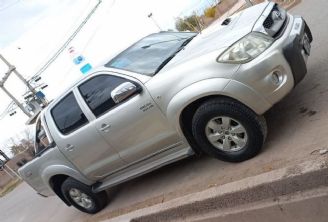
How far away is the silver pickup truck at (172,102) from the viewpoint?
14.2 ft

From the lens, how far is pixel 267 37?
4.55 metres

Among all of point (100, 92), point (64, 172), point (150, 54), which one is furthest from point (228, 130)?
point (64, 172)

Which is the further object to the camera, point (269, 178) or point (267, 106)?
point (267, 106)

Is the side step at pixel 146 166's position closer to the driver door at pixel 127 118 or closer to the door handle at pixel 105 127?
the driver door at pixel 127 118

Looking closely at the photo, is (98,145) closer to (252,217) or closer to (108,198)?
(108,198)

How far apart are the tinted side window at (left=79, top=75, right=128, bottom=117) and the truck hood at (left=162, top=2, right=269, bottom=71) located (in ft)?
2.80

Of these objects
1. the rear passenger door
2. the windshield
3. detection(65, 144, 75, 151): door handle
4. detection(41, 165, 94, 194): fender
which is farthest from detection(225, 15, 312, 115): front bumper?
detection(41, 165, 94, 194): fender

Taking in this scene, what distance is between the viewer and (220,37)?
480 cm

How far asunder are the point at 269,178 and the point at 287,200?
0.26m

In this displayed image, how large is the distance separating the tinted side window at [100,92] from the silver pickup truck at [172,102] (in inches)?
0.5

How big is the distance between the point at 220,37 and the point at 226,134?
3.69ft

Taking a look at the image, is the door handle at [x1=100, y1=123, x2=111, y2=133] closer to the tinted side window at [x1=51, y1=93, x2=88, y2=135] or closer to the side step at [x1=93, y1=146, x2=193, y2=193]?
the tinted side window at [x1=51, y1=93, x2=88, y2=135]

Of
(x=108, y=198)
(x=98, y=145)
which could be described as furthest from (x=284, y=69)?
(x=108, y=198)

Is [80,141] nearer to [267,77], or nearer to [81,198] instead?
[81,198]
